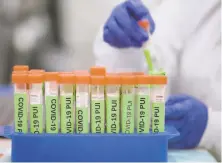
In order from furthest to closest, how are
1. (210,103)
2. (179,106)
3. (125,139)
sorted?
1. (210,103)
2. (179,106)
3. (125,139)

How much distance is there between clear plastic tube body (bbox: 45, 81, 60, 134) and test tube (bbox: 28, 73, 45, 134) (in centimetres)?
1

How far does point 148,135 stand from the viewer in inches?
35.1

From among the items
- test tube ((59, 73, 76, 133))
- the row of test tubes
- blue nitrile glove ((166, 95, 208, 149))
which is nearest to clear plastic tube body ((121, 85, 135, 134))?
the row of test tubes

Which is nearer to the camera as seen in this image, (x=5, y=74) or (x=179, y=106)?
(x=179, y=106)

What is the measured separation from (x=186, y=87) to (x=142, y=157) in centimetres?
41

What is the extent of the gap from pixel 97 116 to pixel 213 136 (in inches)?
16.7

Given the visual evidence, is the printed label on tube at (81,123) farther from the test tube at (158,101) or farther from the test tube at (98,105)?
the test tube at (158,101)

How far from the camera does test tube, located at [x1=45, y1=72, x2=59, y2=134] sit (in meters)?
0.90

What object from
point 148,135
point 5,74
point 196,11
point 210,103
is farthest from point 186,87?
point 5,74

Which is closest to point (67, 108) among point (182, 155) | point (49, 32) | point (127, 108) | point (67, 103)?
point (67, 103)

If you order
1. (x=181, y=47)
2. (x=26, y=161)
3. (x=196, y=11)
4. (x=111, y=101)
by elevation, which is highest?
(x=196, y=11)

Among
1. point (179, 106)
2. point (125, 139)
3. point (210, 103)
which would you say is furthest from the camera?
point (210, 103)

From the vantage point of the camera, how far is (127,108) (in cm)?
91

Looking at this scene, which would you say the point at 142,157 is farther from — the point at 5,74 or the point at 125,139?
the point at 5,74
